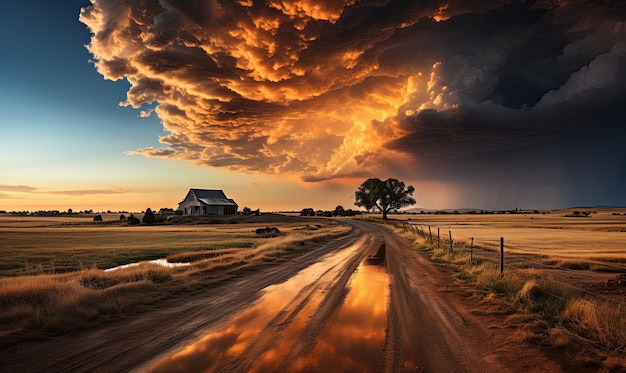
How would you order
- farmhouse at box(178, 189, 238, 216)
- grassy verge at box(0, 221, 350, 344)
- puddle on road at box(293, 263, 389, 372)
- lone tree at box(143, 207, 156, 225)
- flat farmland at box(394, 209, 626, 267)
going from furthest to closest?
1. farmhouse at box(178, 189, 238, 216)
2. lone tree at box(143, 207, 156, 225)
3. flat farmland at box(394, 209, 626, 267)
4. grassy verge at box(0, 221, 350, 344)
5. puddle on road at box(293, 263, 389, 372)

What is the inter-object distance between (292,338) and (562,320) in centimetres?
709

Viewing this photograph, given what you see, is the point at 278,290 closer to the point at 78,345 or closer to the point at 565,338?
the point at 78,345

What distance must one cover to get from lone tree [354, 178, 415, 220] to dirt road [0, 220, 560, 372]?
110 m

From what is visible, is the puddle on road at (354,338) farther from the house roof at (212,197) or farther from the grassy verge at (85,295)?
the house roof at (212,197)

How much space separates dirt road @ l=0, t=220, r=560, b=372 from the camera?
641 cm

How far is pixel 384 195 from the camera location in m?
122

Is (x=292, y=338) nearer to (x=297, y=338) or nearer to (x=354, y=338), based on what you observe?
(x=297, y=338)

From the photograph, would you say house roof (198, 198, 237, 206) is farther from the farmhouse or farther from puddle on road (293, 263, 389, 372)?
puddle on road (293, 263, 389, 372)

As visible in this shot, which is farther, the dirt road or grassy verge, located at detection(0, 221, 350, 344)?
grassy verge, located at detection(0, 221, 350, 344)

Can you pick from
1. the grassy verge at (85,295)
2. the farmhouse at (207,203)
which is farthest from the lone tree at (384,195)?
the grassy verge at (85,295)

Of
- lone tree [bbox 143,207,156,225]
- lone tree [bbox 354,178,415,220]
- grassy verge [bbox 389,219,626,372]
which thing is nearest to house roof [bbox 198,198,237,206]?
lone tree [bbox 143,207,156,225]

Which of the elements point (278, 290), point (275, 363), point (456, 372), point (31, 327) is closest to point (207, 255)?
point (278, 290)

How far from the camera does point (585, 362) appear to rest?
6.48m

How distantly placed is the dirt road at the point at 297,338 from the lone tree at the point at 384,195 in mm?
109995
